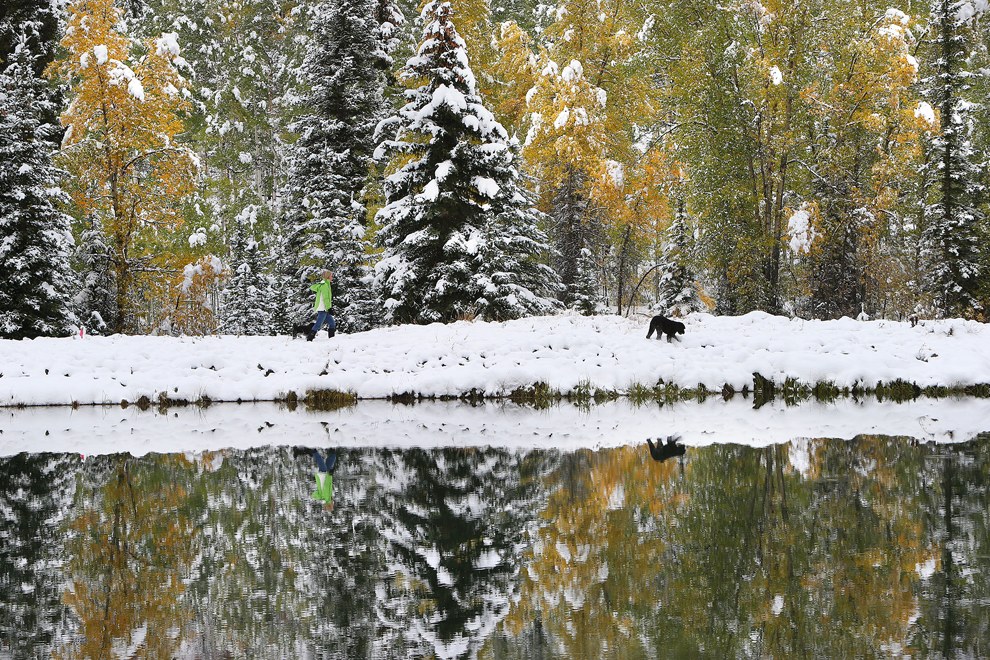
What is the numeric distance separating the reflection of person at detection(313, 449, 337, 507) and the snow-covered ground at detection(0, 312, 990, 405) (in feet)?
22.0

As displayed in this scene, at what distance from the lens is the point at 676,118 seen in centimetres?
2889

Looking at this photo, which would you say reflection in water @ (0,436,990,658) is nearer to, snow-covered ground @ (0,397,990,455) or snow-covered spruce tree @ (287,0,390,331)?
snow-covered ground @ (0,397,990,455)

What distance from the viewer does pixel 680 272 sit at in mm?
34688

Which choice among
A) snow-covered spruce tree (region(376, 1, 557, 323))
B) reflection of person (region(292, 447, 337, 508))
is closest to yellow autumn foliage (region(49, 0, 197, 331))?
snow-covered spruce tree (region(376, 1, 557, 323))

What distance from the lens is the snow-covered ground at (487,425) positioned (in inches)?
413

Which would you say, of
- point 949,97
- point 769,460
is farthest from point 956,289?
point 769,460

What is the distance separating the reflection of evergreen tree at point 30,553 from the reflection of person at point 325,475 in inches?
79.9

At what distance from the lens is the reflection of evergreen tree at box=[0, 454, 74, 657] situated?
4168mm

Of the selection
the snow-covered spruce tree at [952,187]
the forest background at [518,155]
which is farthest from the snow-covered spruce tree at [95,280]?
the snow-covered spruce tree at [952,187]

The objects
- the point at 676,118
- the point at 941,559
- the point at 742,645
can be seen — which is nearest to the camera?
the point at 742,645

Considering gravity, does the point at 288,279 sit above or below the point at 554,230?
below

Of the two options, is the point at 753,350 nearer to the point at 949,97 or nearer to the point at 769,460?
the point at 769,460

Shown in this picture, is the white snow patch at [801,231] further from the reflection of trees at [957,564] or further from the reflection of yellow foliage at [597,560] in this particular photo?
the reflection of yellow foliage at [597,560]

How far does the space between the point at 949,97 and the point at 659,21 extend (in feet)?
43.9
